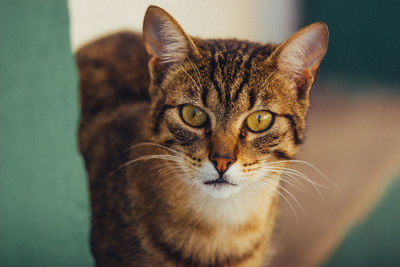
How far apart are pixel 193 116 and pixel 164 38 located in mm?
205

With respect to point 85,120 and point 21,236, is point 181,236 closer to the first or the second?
point 21,236

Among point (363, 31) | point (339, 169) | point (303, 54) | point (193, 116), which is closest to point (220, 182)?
point (193, 116)

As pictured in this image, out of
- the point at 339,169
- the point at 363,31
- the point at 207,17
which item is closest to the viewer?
the point at 207,17

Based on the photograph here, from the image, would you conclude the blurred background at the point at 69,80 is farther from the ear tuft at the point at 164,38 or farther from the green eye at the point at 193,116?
the green eye at the point at 193,116

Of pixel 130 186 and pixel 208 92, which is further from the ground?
pixel 208 92

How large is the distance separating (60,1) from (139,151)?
18.2 inches

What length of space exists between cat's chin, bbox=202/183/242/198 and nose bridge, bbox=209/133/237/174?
0.15ft

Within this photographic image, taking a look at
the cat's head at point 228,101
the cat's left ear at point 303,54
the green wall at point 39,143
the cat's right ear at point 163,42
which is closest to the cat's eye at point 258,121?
the cat's head at point 228,101

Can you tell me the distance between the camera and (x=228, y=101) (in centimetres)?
86

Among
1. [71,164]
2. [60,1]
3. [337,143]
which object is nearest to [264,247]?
[71,164]

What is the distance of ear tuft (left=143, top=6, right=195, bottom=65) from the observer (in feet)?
2.68

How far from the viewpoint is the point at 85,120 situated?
1.38 m

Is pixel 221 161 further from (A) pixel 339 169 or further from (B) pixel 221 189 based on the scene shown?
(A) pixel 339 169

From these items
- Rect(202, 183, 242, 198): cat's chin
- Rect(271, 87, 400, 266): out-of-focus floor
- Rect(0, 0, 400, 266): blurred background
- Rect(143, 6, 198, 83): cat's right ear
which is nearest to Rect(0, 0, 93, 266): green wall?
Rect(0, 0, 400, 266): blurred background
